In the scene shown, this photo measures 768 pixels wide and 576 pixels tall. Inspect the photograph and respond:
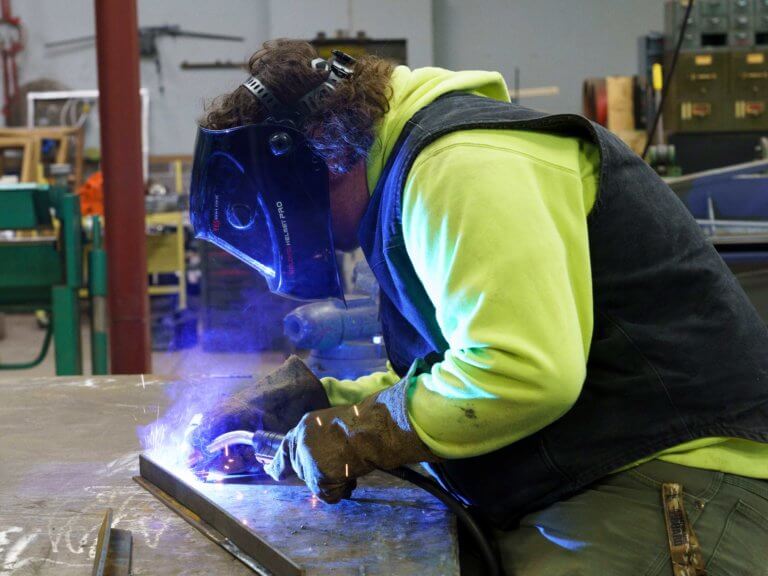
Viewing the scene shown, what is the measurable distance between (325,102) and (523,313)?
531 millimetres

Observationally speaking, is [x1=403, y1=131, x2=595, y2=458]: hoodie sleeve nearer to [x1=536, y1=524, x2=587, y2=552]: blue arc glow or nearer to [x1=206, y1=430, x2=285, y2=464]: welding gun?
[x1=536, y1=524, x2=587, y2=552]: blue arc glow

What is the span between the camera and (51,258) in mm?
3961

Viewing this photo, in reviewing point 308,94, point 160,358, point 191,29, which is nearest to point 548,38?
point 191,29

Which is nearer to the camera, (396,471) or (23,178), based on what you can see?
(396,471)

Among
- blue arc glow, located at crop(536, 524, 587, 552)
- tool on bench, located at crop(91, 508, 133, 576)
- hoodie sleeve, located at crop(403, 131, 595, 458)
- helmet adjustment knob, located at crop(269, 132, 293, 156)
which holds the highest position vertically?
helmet adjustment knob, located at crop(269, 132, 293, 156)

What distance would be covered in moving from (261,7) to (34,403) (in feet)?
30.4

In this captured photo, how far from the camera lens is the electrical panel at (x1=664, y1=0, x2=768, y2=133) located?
7570 mm

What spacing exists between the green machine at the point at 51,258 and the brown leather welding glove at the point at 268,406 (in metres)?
2.25

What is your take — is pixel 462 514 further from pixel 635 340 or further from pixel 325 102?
pixel 325 102

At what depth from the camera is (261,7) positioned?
10.9 m

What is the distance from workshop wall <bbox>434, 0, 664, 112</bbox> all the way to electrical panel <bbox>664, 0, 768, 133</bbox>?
114 inches

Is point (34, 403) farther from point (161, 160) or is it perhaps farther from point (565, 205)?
point (161, 160)

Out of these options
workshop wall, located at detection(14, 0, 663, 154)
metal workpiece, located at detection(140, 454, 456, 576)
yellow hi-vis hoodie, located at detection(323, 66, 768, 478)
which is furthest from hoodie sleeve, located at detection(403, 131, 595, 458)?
workshop wall, located at detection(14, 0, 663, 154)

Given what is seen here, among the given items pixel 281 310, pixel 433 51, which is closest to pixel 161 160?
pixel 433 51
